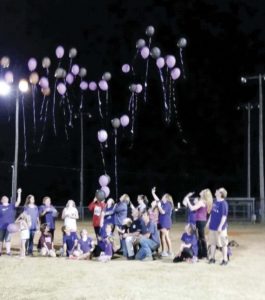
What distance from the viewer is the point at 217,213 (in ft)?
40.5

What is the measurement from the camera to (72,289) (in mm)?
9289

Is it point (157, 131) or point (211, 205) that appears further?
point (157, 131)

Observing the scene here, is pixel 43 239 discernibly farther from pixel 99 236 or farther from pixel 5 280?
pixel 5 280

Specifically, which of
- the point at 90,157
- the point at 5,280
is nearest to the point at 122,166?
the point at 90,157

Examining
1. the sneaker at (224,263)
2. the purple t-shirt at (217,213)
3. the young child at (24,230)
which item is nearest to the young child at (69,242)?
the young child at (24,230)

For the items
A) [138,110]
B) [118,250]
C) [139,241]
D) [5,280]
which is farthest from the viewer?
[138,110]

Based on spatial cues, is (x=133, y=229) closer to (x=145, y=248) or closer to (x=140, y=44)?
(x=145, y=248)

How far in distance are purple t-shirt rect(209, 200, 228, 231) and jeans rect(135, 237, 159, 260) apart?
5.63 feet

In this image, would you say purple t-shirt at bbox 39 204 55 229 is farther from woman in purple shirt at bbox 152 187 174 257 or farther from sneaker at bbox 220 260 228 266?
sneaker at bbox 220 260 228 266

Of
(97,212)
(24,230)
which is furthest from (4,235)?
(97,212)

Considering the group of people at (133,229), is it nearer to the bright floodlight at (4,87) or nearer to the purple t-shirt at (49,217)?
the purple t-shirt at (49,217)

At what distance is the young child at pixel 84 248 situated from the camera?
44.5 ft

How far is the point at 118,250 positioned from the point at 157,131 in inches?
1721

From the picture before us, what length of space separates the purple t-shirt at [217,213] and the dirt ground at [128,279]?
0.88 m
